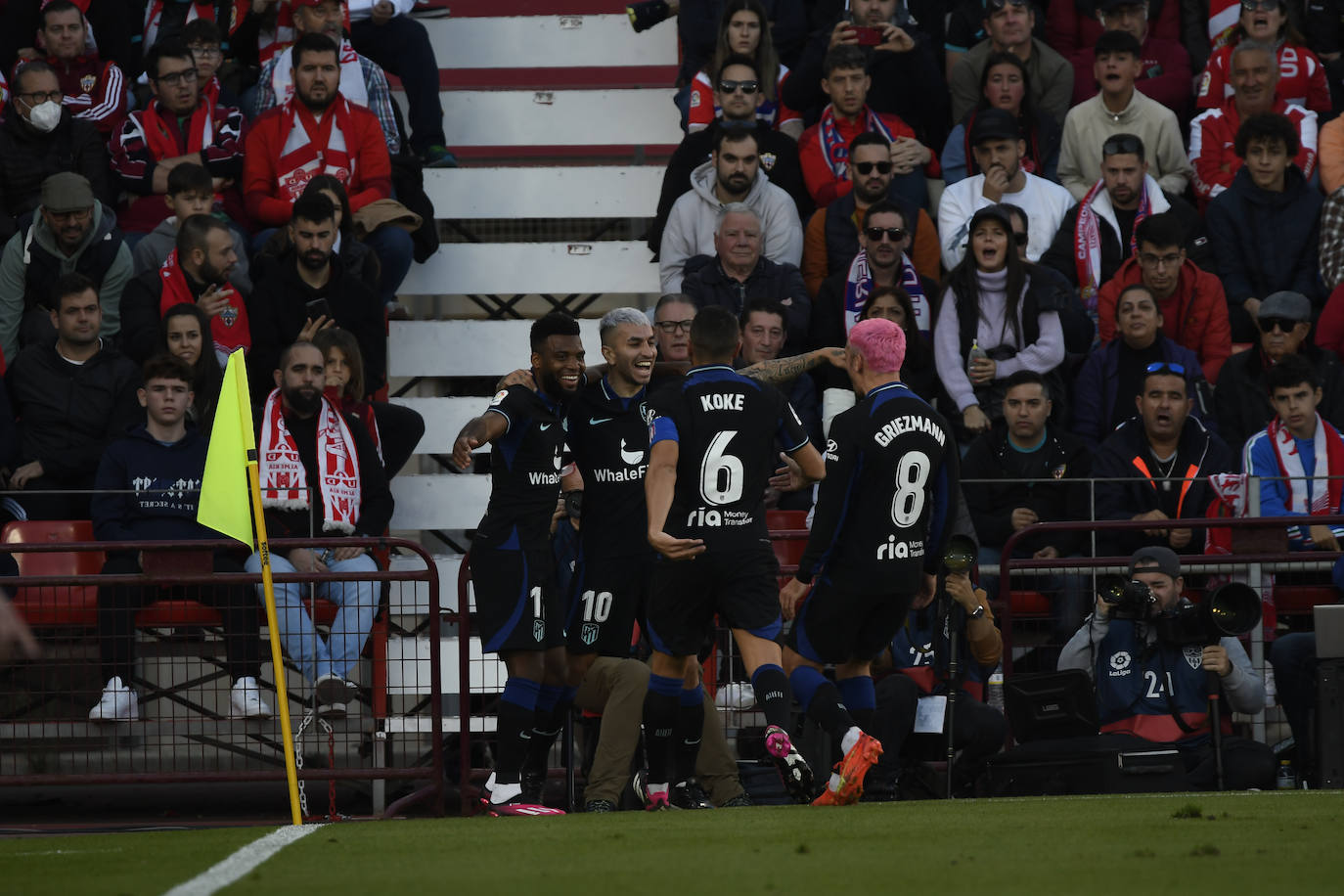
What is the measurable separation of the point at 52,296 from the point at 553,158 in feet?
17.8

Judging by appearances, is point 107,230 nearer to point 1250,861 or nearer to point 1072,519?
point 1072,519

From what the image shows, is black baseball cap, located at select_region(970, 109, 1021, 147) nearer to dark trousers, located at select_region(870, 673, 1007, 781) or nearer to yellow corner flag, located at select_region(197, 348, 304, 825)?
dark trousers, located at select_region(870, 673, 1007, 781)

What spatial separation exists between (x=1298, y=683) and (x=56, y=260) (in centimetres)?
765

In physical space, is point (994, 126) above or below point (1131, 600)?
above

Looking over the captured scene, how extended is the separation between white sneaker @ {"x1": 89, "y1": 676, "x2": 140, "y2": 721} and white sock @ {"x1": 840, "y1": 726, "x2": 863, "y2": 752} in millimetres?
3715

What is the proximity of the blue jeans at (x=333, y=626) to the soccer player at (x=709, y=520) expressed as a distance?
6.16 feet

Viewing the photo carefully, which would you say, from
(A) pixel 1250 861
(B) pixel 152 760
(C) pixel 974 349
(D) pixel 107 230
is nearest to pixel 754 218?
(C) pixel 974 349

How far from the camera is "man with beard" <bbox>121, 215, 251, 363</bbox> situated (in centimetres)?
1141

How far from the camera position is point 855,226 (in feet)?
40.2

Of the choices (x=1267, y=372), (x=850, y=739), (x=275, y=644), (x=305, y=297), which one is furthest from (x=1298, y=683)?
(x=305, y=297)

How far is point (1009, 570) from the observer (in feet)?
31.3

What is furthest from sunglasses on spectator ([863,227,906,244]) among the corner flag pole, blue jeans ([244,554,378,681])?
the corner flag pole

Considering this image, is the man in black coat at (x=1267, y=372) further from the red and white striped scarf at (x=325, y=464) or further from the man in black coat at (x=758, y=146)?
the red and white striped scarf at (x=325, y=464)

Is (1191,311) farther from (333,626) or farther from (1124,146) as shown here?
(333,626)
